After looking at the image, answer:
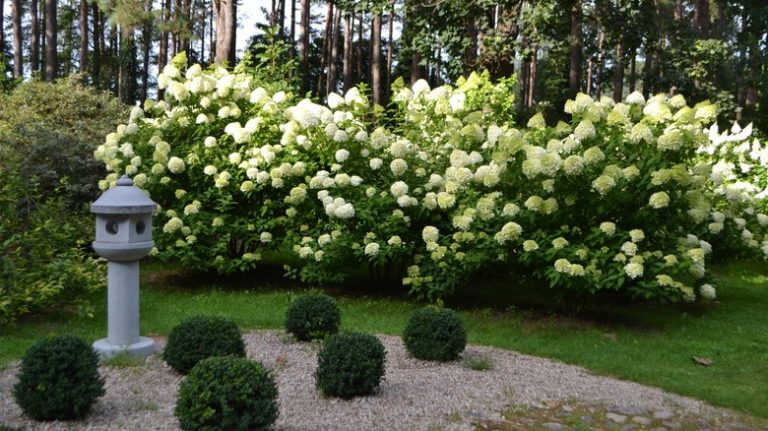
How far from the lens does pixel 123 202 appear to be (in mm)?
5668

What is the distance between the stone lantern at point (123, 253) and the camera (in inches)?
223

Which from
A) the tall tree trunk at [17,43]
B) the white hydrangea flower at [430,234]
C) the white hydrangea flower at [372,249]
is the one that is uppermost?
the tall tree trunk at [17,43]

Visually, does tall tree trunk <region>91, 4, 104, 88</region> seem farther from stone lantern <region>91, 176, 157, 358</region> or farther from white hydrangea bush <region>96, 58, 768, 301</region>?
stone lantern <region>91, 176, 157, 358</region>

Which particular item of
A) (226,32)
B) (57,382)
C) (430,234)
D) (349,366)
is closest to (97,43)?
(226,32)

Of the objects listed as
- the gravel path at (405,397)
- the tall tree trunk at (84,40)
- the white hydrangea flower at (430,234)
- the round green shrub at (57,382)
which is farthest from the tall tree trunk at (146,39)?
the round green shrub at (57,382)

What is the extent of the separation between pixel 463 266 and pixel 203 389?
14.0ft

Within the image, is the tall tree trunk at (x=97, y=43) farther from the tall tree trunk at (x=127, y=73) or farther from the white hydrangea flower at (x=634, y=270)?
the white hydrangea flower at (x=634, y=270)

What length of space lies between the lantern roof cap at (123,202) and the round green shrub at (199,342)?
1056 millimetres

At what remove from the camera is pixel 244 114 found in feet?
31.8

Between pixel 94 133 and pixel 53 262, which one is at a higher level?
pixel 94 133

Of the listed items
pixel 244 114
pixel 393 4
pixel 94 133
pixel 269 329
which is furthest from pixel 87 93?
pixel 269 329

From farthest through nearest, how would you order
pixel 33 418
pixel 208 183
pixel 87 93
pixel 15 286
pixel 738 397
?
pixel 87 93 < pixel 208 183 < pixel 15 286 < pixel 738 397 < pixel 33 418

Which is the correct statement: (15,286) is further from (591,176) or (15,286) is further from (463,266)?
(591,176)

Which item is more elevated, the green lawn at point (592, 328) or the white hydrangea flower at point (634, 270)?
the white hydrangea flower at point (634, 270)
